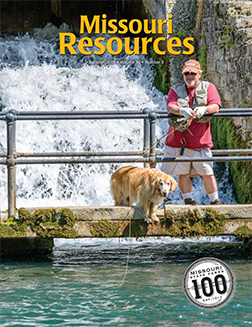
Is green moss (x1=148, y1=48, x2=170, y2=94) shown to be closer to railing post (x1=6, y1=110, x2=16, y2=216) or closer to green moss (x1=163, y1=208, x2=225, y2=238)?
green moss (x1=163, y1=208, x2=225, y2=238)

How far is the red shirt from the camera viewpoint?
24.5 ft

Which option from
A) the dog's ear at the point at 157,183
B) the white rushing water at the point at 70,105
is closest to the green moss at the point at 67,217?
the dog's ear at the point at 157,183

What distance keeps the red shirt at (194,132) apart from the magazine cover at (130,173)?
13 millimetres

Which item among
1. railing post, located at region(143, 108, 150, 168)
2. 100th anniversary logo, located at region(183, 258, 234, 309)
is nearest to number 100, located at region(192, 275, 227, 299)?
100th anniversary logo, located at region(183, 258, 234, 309)

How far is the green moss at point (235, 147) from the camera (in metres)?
11.7

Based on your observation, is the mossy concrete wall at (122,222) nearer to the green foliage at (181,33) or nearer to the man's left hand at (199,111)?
the man's left hand at (199,111)

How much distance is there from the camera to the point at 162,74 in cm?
1461

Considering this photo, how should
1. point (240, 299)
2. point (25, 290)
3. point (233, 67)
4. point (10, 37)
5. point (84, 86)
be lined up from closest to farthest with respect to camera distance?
1. point (240, 299)
2. point (25, 290)
3. point (233, 67)
4. point (84, 86)
5. point (10, 37)

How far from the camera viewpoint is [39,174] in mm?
11953

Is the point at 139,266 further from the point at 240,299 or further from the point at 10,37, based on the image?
the point at 10,37

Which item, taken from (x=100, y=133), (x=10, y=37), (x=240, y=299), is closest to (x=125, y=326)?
(x=240, y=299)

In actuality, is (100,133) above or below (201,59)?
below

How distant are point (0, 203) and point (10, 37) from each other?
705cm

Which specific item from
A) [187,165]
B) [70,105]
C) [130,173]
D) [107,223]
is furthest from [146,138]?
[70,105]
